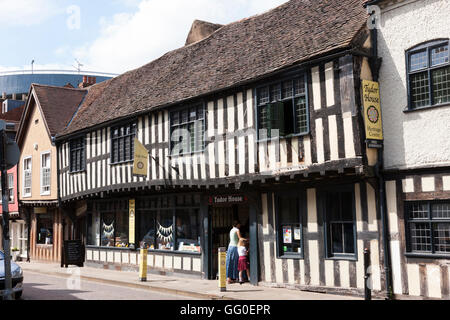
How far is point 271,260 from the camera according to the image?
43.7ft

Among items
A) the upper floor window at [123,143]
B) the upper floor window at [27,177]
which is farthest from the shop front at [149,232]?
the upper floor window at [27,177]

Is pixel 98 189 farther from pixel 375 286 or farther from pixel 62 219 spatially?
pixel 375 286

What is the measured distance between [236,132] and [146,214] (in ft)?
19.6

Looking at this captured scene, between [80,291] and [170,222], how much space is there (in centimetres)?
449

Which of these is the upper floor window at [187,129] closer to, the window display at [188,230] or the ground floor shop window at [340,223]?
the window display at [188,230]

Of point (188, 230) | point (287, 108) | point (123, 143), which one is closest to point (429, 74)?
point (287, 108)

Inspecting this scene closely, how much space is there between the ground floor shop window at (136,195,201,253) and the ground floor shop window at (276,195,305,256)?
344 cm

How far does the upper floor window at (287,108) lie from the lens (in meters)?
12.2

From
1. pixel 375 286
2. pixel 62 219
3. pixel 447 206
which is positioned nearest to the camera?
pixel 447 206

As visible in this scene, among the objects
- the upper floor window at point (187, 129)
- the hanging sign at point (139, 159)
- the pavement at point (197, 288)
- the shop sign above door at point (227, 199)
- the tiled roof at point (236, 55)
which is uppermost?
the tiled roof at point (236, 55)

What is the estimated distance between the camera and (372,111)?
11.1 meters

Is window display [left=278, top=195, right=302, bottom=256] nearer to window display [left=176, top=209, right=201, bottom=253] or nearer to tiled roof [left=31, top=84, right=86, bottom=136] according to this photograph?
window display [left=176, top=209, right=201, bottom=253]

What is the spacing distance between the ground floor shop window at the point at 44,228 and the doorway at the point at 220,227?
11462mm
